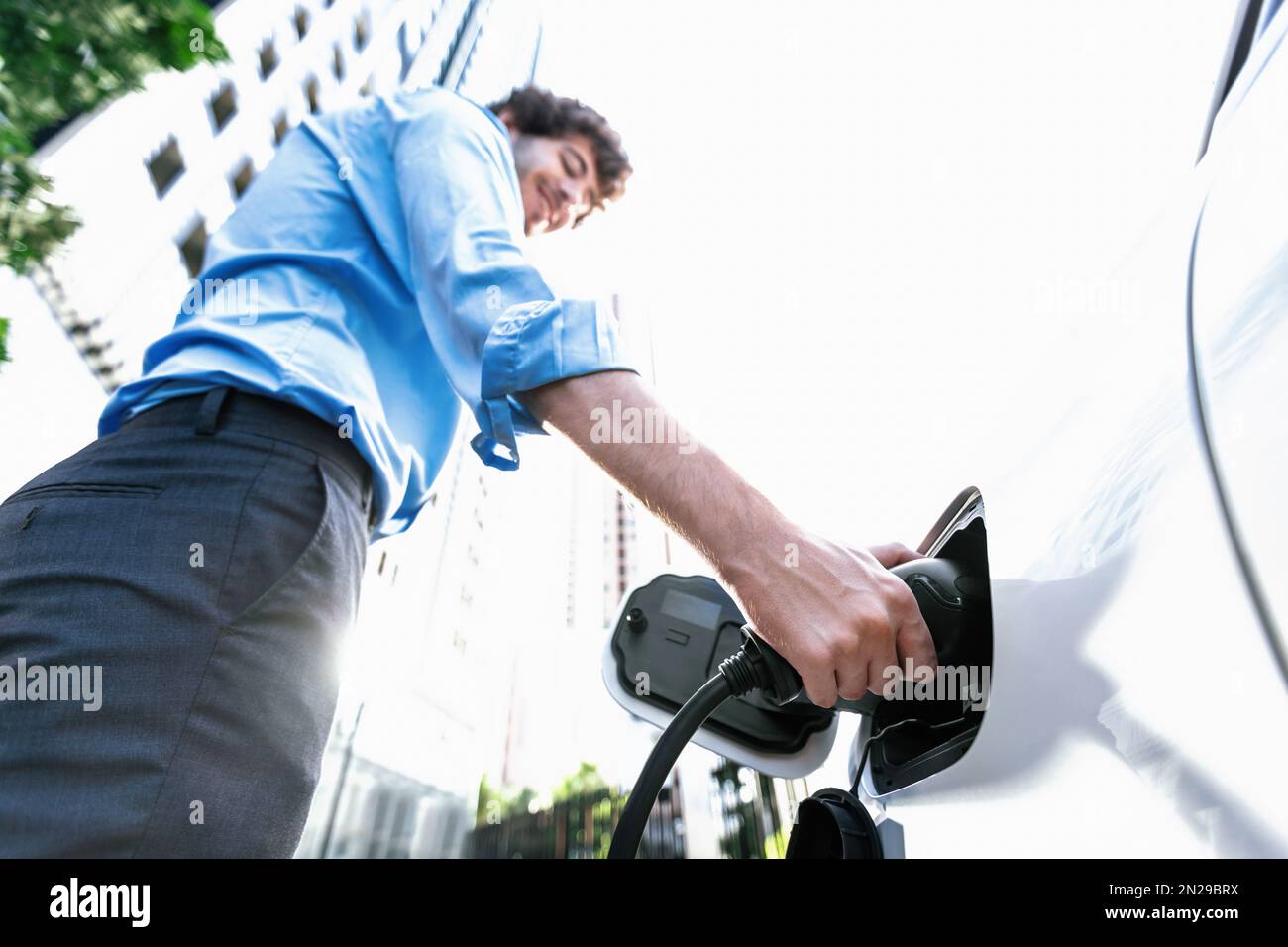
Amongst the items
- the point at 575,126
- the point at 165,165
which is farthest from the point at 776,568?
the point at 165,165

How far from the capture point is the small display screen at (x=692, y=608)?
0.95 m

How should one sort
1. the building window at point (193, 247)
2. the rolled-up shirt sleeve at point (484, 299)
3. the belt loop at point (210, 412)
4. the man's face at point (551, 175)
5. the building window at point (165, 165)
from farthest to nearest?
the building window at point (193, 247) < the building window at point (165, 165) < the man's face at point (551, 175) < the belt loop at point (210, 412) < the rolled-up shirt sleeve at point (484, 299)

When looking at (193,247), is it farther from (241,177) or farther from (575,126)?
(575,126)

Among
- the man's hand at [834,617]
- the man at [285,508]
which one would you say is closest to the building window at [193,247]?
the man at [285,508]

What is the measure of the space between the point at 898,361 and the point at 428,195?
701 mm

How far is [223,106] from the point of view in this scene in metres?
8.59

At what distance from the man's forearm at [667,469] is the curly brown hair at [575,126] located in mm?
1229

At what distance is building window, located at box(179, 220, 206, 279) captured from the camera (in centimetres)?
831

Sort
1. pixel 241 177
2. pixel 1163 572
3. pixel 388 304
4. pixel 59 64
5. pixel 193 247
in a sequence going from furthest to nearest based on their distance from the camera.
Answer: pixel 241 177 < pixel 193 247 < pixel 59 64 < pixel 388 304 < pixel 1163 572

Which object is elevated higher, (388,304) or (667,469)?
(388,304)

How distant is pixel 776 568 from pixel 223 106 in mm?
10682

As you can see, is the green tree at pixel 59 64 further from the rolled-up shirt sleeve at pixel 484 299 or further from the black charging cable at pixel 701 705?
the black charging cable at pixel 701 705

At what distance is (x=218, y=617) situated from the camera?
0.75 m

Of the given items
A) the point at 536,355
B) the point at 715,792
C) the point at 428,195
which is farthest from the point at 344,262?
the point at 715,792
